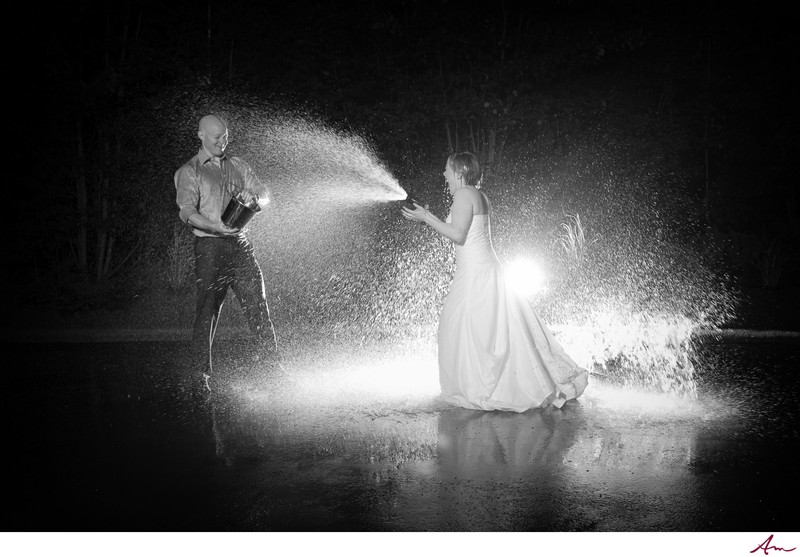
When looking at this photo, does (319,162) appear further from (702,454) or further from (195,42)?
(702,454)

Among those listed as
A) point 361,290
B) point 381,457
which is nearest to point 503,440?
point 381,457

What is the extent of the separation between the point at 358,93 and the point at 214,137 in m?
8.23

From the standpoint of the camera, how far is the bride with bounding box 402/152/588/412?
19.9 feet

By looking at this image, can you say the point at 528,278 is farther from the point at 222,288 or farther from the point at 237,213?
the point at 237,213

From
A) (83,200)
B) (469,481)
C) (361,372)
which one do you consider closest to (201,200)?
(361,372)

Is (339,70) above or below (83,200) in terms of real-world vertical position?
above

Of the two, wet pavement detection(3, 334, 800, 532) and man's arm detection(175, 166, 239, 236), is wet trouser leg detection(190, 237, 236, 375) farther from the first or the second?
wet pavement detection(3, 334, 800, 532)

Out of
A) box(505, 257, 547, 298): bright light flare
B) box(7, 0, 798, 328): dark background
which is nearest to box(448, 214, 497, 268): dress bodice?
box(505, 257, 547, 298): bright light flare

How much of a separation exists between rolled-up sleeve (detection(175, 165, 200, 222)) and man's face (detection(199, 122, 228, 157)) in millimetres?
279

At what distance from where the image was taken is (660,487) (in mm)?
4191

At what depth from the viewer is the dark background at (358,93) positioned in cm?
1362

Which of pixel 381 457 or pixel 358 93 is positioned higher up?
pixel 358 93

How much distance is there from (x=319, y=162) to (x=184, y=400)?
9661mm

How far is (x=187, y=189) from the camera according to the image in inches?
268
